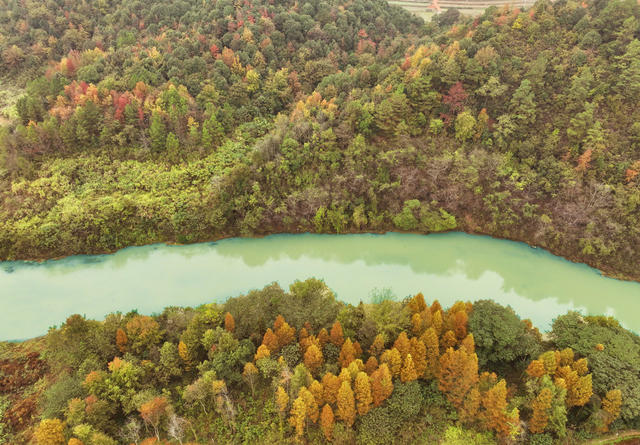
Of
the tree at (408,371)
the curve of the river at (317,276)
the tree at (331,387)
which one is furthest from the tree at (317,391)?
the curve of the river at (317,276)

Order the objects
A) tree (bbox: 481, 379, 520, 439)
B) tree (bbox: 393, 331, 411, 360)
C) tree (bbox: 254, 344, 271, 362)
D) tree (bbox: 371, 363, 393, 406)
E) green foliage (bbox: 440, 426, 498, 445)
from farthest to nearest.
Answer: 1. tree (bbox: 254, 344, 271, 362)
2. tree (bbox: 393, 331, 411, 360)
3. tree (bbox: 371, 363, 393, 406)
4. green foliage (bbox: 440, 426, 498, 445)
5. tree (bbox: 481, 379, 520, 439)

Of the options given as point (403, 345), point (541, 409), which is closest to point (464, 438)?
point (541, 409)

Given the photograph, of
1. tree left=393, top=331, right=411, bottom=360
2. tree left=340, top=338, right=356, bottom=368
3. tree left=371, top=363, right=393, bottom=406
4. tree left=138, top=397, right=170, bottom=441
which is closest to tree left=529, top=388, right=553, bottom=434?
tree left=393, top=331, right=411, bottom=360

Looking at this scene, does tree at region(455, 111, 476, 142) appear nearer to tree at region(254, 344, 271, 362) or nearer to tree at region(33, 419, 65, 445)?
tree at region(254, 344, 271, 362)

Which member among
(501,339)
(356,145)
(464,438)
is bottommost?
(464,438)

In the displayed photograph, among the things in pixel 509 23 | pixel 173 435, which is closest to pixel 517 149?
pixel 509 23

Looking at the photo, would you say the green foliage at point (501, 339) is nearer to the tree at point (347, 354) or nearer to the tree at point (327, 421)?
the tree at point (347, 354)

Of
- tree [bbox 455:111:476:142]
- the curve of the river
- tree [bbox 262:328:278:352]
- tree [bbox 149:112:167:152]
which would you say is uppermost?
tree [bbox 455:111:476:142]

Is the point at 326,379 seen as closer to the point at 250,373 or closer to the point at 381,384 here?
the point at 381,384
